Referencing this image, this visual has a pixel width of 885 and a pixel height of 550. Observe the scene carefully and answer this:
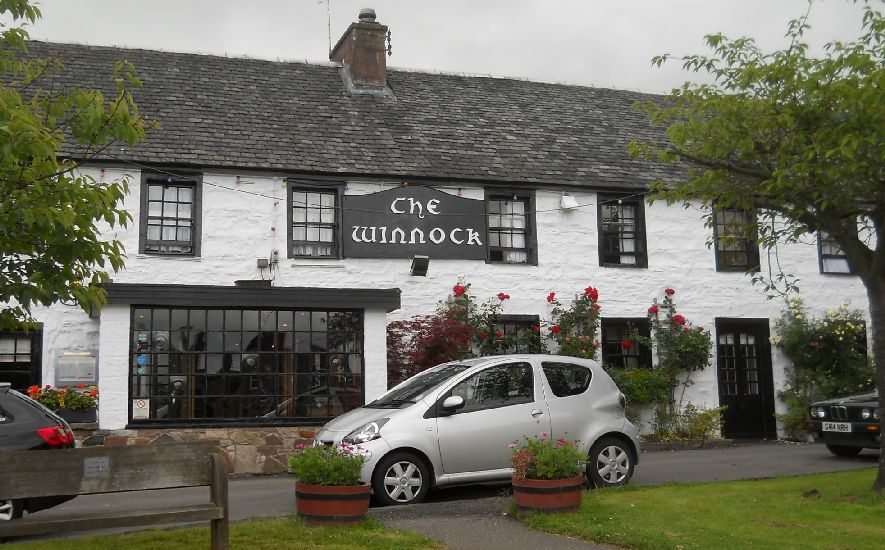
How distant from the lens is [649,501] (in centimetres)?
1002

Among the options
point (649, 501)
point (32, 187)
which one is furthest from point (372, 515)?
point (32, 187)

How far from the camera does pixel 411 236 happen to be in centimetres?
1788

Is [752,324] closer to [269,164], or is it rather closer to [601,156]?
[601,156]

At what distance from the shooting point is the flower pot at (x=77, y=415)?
14.6m

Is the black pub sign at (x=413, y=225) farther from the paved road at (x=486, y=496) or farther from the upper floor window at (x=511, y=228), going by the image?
the paved road at (x=486, y=496)

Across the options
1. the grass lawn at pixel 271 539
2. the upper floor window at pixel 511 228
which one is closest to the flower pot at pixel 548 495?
the grass lawn at pixel 271 539

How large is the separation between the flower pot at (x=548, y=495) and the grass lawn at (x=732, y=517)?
4.5 inches

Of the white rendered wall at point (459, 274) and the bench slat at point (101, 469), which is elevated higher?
the white rendered wall at point (459, 274)

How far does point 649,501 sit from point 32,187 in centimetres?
672

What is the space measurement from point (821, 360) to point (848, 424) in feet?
18.2

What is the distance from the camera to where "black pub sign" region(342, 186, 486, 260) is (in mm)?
17625

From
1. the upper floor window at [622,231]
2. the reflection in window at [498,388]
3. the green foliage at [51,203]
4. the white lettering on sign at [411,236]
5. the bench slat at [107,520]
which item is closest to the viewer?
the bench slat at [107,520]

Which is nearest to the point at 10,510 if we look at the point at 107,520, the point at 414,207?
the point at 107,520

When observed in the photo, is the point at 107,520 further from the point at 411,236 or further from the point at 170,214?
the point at 411,236
